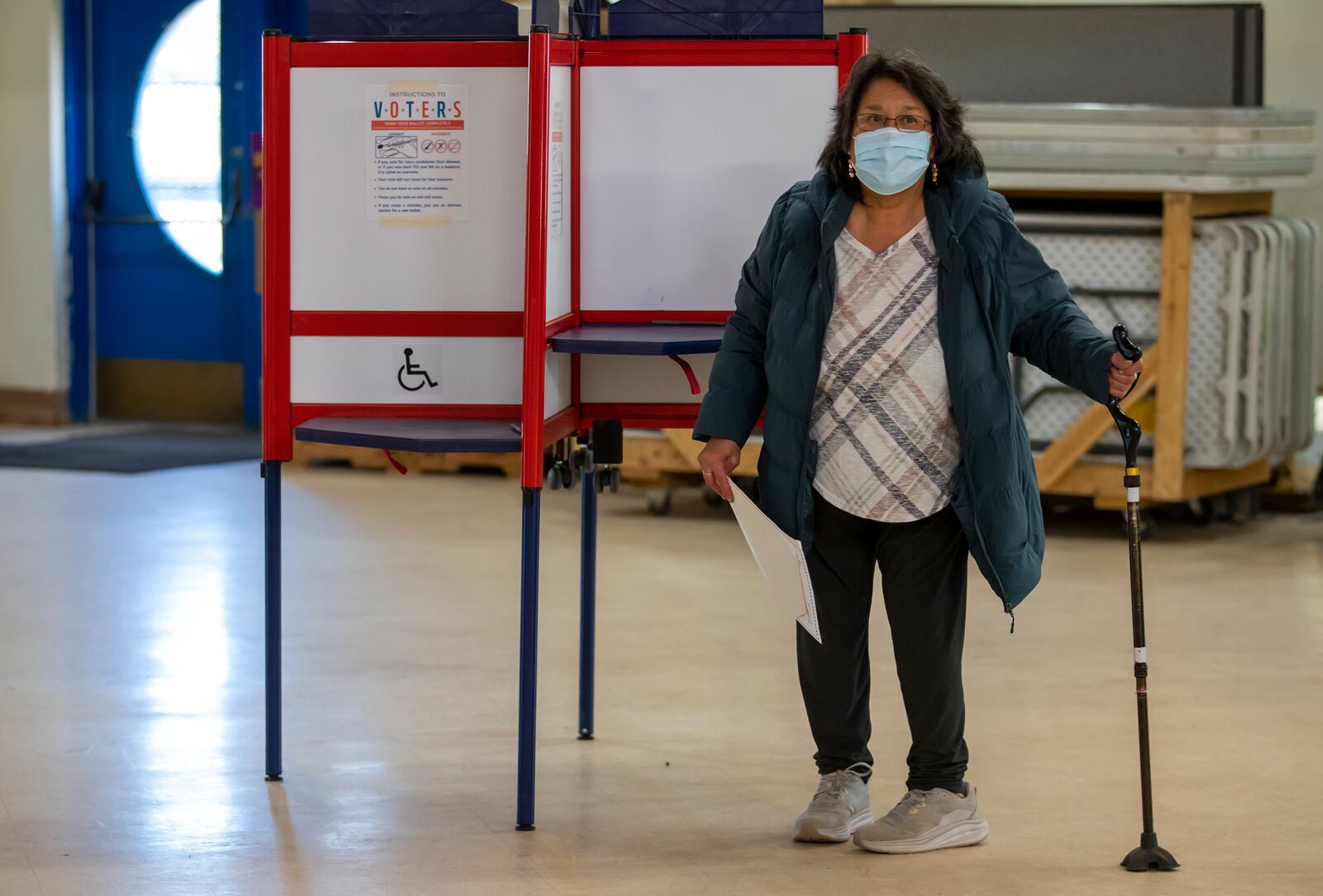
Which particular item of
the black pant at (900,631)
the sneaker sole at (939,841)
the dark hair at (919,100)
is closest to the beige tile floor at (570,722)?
the sneaker sole at (939,841)

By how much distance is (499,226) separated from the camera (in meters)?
3.83

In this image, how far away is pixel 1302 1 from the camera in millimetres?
8367

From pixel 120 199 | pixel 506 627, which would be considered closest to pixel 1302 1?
pixel 506 627

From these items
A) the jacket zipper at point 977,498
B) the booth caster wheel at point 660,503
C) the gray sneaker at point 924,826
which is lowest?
the gray sneaker at point 924,826

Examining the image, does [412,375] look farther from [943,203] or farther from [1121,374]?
[1121,374]

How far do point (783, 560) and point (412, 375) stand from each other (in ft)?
3.24

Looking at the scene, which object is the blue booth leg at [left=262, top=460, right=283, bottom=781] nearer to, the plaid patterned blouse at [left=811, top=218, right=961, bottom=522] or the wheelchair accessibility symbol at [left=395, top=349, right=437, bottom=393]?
the wheelchair accessibility symbol at [left=395, top=349, right=437, bottom=393]

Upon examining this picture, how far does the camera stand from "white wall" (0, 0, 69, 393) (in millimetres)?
10180

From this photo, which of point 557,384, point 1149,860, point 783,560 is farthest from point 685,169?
point 1149,860

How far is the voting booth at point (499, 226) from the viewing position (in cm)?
378

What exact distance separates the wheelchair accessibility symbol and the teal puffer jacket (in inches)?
27.1

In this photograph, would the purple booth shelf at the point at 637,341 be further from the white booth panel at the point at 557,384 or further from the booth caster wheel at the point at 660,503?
the booth caster wheel at the point at 660,503

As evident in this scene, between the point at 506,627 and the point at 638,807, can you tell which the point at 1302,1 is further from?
the point at 638,807

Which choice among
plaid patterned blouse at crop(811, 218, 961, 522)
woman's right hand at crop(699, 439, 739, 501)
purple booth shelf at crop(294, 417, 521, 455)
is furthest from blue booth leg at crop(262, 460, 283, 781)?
plaid patterned blouse at crop(811, 218, 961, 522)
